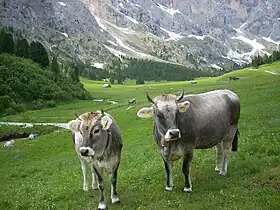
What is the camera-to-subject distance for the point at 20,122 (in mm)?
70250

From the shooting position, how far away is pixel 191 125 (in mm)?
17688

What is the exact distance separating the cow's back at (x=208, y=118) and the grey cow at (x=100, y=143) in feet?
9.96

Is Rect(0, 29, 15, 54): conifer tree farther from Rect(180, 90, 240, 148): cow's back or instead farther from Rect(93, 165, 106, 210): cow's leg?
Rect(93, 165, 106, 210): cow's leg

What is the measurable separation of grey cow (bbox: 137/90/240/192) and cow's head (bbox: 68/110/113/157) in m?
1.86

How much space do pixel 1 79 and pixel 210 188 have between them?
8144cm

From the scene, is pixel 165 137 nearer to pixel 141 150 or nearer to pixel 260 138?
pixel 260 138

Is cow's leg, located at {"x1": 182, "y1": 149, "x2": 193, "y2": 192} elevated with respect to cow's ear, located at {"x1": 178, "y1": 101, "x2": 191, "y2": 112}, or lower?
lower

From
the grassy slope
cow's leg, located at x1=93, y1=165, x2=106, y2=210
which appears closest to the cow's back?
the grassy slope

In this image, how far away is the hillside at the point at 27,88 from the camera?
87.3 meters

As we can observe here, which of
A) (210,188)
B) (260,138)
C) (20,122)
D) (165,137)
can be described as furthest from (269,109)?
(20,122)

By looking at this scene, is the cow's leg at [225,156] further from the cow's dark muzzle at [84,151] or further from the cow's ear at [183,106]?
the cow's dark muzzle at [84,151]

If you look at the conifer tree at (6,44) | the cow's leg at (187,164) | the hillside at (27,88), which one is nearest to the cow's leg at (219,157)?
the cow's leg at (187,164)

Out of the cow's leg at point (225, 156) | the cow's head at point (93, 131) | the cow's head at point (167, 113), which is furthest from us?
the cow's leg at point (225, 156)

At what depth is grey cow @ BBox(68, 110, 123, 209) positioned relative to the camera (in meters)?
15.7
